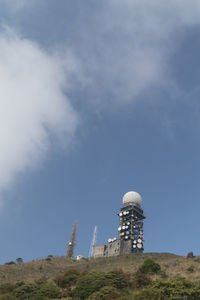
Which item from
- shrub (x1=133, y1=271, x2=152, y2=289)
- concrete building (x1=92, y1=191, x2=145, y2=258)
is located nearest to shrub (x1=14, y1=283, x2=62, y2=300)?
shrub (x1=133, y1=271, x2=152, y2=289)

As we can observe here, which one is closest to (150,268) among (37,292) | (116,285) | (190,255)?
(116,285)

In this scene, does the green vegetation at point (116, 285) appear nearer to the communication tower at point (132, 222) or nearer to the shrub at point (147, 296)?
the shrub at point (147, 296)

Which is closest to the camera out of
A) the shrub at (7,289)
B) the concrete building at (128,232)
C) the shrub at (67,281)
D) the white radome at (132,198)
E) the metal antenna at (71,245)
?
the shrub at (7,289)

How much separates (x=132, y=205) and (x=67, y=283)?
5715 cm

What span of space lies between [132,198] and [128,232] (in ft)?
43.0

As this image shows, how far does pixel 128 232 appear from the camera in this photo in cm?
10444

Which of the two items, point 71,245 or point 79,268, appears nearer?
point 79,268

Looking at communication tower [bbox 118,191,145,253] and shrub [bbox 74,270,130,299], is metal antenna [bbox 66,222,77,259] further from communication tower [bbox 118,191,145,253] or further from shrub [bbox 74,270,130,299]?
shrub [bbox 74,270,130,299]

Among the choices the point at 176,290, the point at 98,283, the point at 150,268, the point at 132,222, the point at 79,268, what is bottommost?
the point at 176,290

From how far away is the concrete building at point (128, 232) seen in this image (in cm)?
10119

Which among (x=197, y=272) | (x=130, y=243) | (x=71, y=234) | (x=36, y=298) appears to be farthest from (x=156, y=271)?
(x=71, y=234)

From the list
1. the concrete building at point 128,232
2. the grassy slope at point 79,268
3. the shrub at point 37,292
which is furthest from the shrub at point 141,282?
the concrete building at point 128,232

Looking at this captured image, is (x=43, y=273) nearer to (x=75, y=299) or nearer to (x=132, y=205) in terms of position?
(x=75, y=299)

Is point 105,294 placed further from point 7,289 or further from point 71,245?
point 71,245
